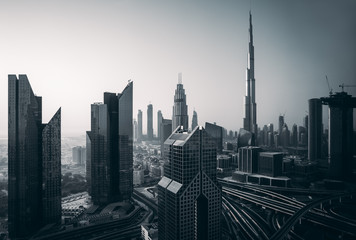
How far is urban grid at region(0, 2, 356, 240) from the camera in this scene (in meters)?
49.2

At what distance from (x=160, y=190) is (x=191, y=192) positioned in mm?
7422

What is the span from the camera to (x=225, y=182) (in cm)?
11238

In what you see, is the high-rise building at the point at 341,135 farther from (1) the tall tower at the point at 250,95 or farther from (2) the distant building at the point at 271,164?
(1) the tall tower at the point at 250,95

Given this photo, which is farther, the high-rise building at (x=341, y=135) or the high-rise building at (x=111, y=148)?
the high-rise building at (x=341, y=135)

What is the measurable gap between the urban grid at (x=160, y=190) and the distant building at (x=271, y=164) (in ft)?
1.38

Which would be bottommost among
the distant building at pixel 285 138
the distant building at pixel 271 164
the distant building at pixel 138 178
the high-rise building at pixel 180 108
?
the distant building at pixel 138 178

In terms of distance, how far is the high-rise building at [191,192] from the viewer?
47094mm

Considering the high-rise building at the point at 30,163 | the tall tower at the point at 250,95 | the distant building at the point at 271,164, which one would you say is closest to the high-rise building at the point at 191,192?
the high-rise building at the point at 30,163

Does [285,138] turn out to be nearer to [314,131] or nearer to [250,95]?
[250,95]

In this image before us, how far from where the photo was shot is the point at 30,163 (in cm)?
6366

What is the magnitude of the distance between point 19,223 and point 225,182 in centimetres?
7825

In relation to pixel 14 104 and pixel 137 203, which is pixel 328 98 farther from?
pixel 14 104

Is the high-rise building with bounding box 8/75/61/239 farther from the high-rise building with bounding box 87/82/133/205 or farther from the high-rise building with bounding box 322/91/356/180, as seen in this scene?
the high-rise building with bounding box 322/91/356/180

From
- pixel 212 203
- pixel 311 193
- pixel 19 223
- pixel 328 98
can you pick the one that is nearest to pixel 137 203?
pixel 19 223
